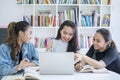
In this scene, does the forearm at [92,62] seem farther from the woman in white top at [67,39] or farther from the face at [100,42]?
the woman in white top at [67,39]

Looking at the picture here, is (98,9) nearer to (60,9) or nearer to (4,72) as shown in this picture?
(60,9)

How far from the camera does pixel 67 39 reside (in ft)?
9.99

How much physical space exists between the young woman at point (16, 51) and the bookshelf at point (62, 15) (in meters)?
2.17

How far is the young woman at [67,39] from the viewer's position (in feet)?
9.84

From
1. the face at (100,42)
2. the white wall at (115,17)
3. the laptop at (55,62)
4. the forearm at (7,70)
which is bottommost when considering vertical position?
the forearm at (7,70)

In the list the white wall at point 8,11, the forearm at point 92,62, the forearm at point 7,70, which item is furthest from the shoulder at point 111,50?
the white wall at point 8,11

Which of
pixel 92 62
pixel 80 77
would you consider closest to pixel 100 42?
pixel 92 62

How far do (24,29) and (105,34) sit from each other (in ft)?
2.89

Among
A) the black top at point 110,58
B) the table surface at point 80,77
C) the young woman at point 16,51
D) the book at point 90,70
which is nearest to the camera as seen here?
the table surface at point 80,77

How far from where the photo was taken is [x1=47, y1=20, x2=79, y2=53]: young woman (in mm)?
2999

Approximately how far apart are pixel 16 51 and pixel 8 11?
2.65 meters

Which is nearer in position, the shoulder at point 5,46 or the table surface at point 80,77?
the table surface at point 80,77

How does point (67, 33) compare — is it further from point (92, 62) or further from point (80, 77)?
point (80, 77)

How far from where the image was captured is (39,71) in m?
2.16
